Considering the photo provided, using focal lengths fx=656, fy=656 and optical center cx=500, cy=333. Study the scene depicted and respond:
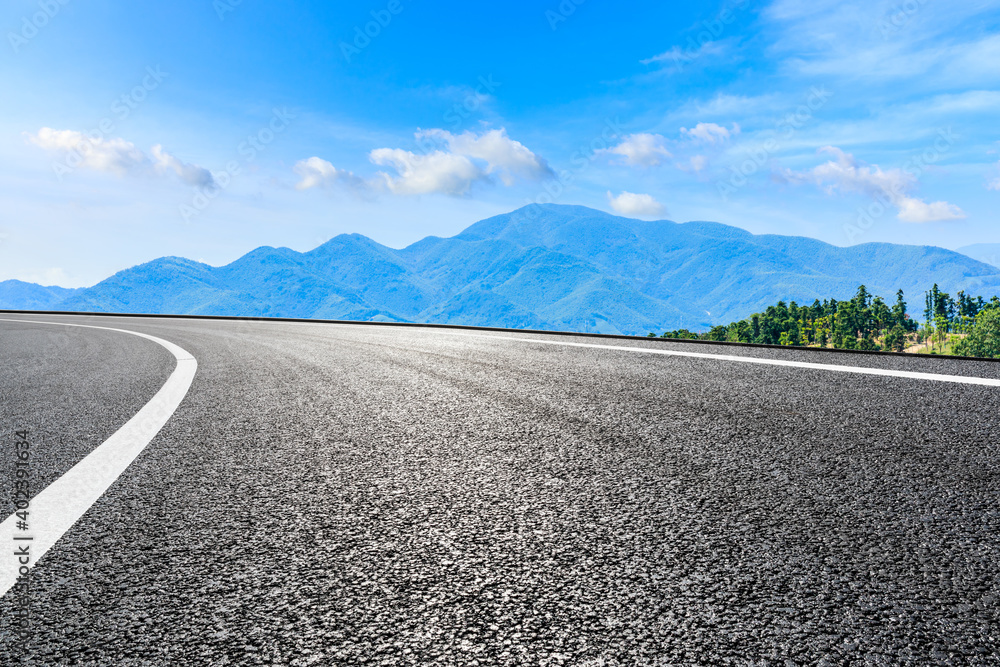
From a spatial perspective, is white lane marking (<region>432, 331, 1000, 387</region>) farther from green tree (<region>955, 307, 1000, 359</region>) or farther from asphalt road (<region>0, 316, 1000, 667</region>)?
green tree (<region>955, 307, 1000, 359</region>)

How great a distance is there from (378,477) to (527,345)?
7.60 m

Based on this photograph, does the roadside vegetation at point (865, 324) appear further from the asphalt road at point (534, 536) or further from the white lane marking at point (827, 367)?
the asphalt road at point (534, 536)

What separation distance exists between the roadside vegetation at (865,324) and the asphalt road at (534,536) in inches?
6144

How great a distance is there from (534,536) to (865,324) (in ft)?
604

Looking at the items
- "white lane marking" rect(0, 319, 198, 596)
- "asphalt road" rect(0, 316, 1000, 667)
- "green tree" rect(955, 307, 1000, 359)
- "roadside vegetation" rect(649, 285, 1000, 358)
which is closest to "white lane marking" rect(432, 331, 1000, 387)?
"asphalt road" rect(0, 316, 1000, 667)

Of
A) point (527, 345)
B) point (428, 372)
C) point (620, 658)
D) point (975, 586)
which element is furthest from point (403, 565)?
point (527, 345)

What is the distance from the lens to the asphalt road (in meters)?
1.50

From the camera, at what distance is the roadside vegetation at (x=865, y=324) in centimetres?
15700

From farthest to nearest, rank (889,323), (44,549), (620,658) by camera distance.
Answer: (889,323), (44,549), (620,658)

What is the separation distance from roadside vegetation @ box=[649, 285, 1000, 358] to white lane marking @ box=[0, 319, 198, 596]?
156475mm

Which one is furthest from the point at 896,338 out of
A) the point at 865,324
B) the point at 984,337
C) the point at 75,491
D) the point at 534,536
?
the point at 75,491

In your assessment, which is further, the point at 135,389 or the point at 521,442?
Result: the point at 135,389

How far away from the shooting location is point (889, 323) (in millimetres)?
164375

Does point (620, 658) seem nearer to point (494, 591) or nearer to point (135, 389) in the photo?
point (494, 591)
